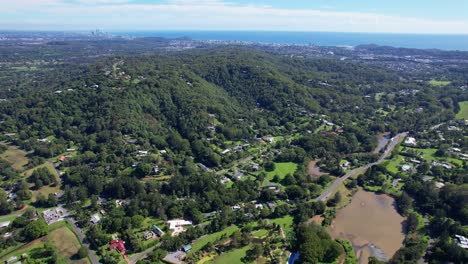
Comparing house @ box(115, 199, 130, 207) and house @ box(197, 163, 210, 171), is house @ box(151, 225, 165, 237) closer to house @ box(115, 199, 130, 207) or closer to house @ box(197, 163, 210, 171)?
house @ box(115, 199, 130, 207)

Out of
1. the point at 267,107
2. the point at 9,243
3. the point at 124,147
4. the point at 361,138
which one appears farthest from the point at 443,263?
the point at 267,107

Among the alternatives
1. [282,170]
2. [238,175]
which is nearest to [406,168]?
[282,170]

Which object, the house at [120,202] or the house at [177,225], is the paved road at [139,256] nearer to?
the house at [177,225]

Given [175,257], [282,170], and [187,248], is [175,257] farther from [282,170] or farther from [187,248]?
[282,170]

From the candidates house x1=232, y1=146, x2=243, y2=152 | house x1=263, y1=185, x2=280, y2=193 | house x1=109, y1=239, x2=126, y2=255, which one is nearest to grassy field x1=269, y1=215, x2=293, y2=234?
house x1=263, y1=185, x2=280, y2=193

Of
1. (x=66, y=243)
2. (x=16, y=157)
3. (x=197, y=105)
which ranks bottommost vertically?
(x=66, y=243)

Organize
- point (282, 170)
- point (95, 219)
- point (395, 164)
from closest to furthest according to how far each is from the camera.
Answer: point (95, 219), point (282, 170), point (395, 164)
